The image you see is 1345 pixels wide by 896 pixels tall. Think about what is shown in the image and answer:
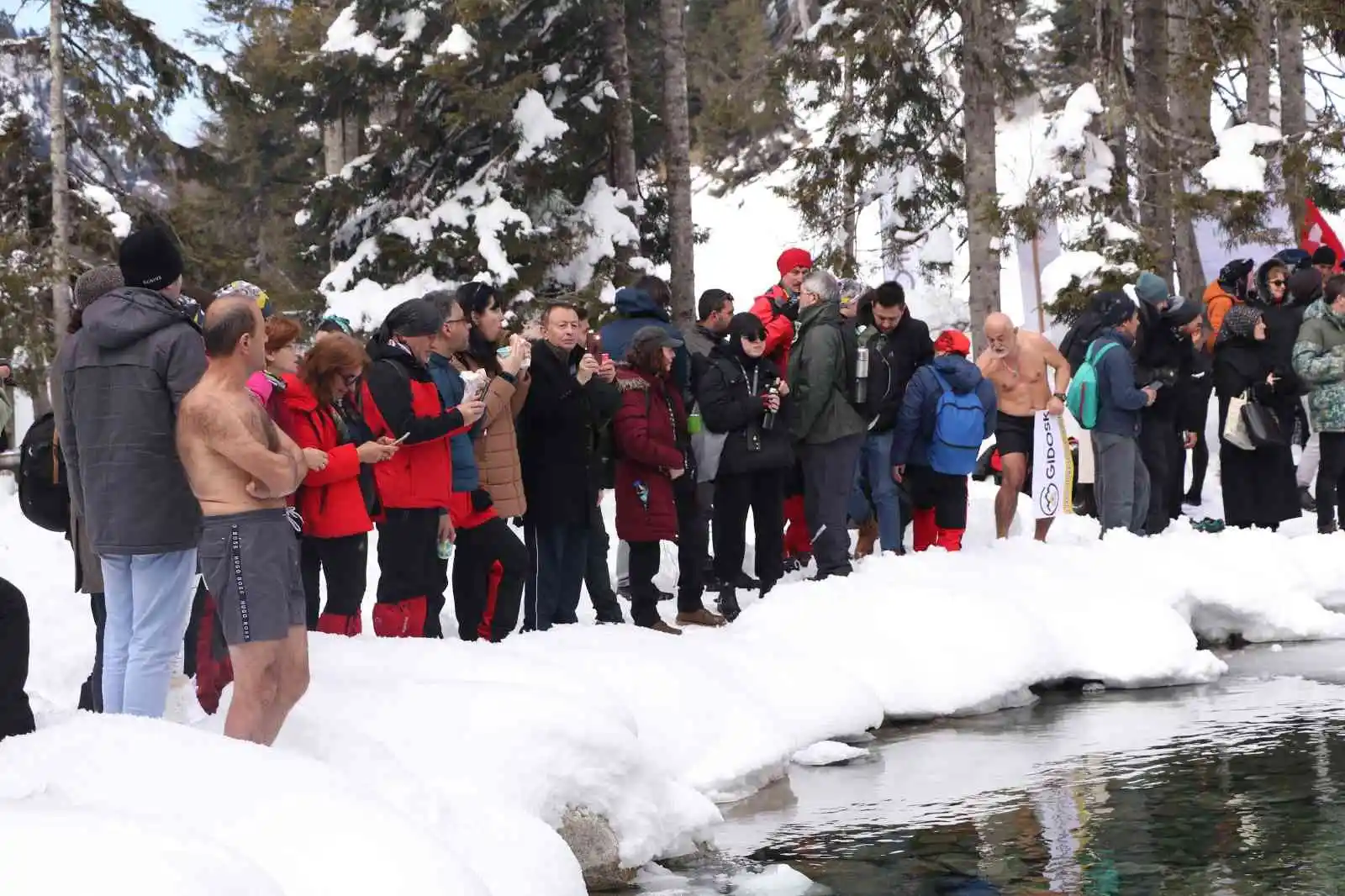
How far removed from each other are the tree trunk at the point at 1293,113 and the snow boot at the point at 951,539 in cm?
796

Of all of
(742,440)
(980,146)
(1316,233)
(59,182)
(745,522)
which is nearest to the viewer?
(742,440)

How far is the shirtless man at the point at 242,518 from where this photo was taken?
18.4ft

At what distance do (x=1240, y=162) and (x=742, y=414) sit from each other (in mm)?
9543

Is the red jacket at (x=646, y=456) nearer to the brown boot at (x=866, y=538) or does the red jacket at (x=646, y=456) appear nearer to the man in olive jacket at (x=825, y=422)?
the man in olive jacket at (x=825, y=422)

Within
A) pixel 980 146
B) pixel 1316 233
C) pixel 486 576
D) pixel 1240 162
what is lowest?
pixel 486 576

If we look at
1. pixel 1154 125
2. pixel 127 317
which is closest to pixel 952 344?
pixel 127 317

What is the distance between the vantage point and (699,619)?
34.0 ft

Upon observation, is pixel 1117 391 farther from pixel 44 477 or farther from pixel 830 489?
pixel 44 477

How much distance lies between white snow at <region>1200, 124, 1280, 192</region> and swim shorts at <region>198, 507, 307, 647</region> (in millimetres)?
13731

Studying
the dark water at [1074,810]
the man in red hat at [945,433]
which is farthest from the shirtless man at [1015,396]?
the dark water at [1074,810]

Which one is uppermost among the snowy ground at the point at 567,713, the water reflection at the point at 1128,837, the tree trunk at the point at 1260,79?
the tree trunk at the point at 1260,79

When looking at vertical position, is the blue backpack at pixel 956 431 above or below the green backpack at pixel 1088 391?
below

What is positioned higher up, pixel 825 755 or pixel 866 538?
pixel 866 538

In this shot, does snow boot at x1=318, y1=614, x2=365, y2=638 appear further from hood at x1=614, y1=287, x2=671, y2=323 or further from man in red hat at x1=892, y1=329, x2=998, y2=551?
man in red hat at x1=892, y1=329, x2=998, y2=551
